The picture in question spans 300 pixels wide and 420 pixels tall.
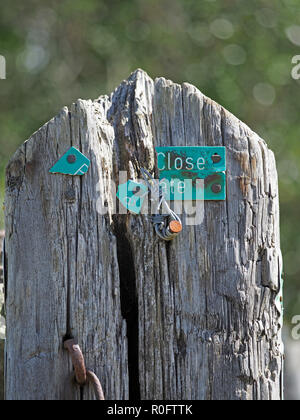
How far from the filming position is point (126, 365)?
8.61 feet

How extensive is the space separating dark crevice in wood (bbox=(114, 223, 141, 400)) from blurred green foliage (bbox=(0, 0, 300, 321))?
670cm

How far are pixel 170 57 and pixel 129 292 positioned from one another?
7586 mm

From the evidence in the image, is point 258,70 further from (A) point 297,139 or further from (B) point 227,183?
(B) point 227,183

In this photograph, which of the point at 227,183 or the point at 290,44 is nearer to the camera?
the point at 227,183

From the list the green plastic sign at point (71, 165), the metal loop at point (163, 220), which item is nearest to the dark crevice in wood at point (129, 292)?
the metal loop at point (163, 220)

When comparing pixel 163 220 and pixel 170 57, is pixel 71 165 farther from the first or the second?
pixel 170 57

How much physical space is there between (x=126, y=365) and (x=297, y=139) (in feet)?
23.6

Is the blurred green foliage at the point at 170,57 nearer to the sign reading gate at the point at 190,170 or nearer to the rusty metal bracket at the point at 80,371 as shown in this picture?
the sign reading gate at the point at 190,170

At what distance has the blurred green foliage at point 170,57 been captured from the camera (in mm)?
9555

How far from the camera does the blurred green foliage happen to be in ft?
31.3

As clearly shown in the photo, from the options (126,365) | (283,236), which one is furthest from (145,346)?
(283,236)

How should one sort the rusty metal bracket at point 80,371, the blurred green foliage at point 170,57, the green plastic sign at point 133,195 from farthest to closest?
the blurred green foliage at point 170,57 < the green plastic sign at point 133,195 < the rusty metal bracket at point 80,371

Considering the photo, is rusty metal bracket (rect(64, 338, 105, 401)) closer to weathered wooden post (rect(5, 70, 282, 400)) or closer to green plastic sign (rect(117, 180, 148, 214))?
weathered wooden post (rect(5, 70, 282, 400))
